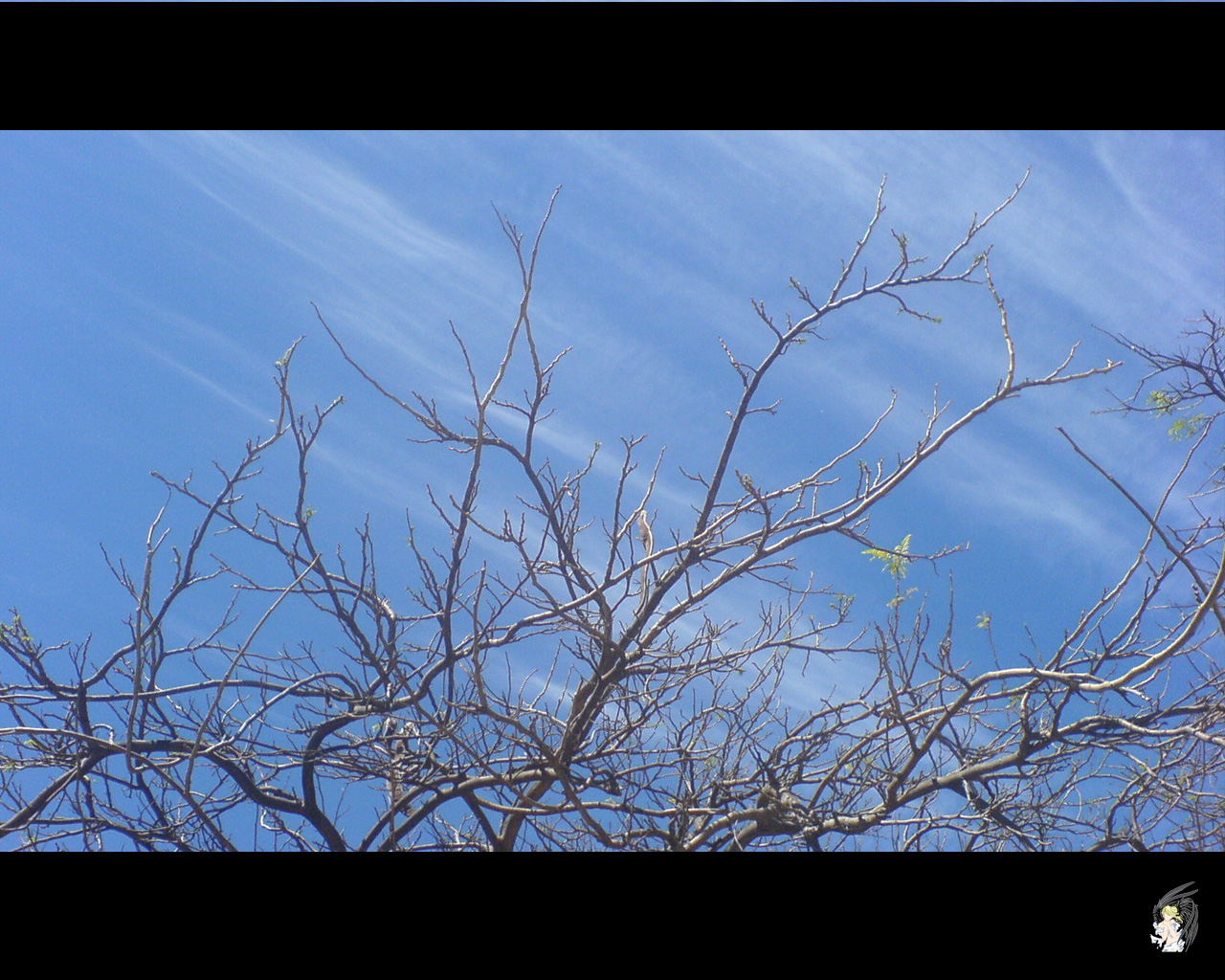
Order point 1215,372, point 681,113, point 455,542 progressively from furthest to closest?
point 1215,372, point 455,542, point 681,113

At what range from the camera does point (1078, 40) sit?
5.00 feet

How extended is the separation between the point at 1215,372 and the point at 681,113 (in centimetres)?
355

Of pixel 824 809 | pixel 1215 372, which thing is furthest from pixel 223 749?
pixel 1215 372

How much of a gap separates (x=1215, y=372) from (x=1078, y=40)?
3.12 meters

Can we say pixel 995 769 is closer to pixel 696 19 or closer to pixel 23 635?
pixel 696 19

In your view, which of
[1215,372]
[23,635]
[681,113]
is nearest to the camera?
[681,113]

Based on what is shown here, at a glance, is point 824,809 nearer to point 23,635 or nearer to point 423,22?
point 423,22

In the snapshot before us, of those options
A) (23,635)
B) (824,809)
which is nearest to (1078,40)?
(824,809)
